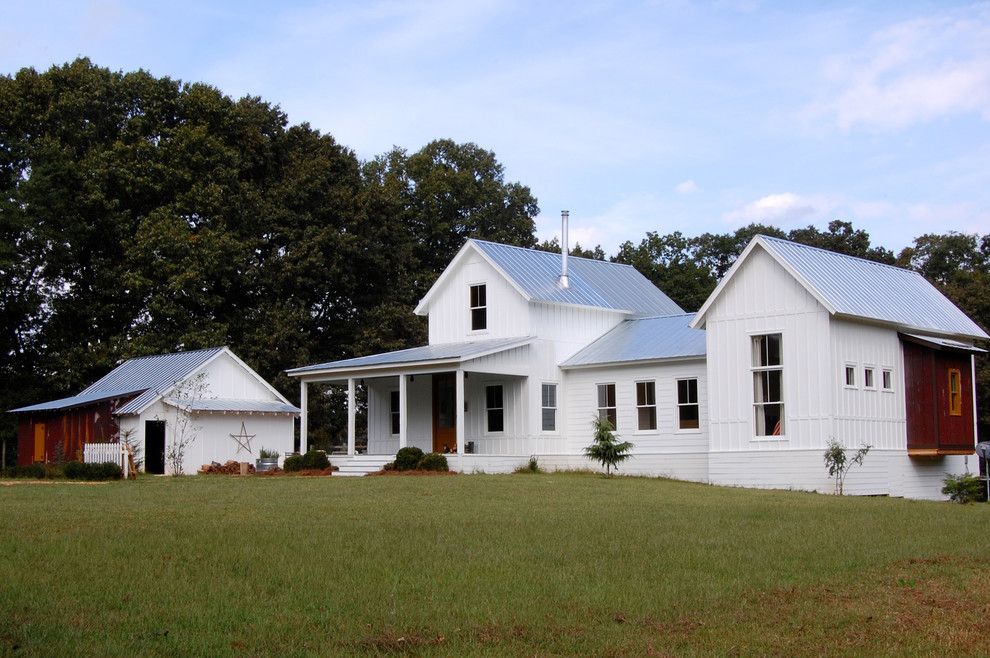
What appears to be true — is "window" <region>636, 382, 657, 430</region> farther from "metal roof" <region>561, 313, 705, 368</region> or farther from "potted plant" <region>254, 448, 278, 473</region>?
"potted plant" <region>254, 448, 278, 473</region>

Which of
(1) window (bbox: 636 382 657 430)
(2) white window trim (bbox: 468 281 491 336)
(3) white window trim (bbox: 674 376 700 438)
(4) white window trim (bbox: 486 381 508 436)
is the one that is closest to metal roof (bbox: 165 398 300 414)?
(2) white window trim (bbox: 468 281 491 336)

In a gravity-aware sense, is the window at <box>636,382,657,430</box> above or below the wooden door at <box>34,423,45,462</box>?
above

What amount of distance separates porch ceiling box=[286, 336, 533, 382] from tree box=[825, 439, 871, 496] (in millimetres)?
10116

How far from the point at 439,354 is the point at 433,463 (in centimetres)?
Answer: 391

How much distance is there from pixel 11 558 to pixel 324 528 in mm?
4309

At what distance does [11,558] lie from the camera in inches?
486

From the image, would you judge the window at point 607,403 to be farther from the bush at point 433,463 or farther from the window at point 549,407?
the bush at point 433,463

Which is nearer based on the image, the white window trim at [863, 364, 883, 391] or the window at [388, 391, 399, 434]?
the white window trim at [863, 364, 883, 391]

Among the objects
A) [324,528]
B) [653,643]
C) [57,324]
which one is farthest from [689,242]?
[653,643]

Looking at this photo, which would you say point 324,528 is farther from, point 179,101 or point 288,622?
point 179,101

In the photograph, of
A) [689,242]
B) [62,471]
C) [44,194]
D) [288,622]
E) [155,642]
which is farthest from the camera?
[689,242]

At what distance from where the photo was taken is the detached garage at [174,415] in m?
37.9

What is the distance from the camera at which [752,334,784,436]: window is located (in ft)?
96.1

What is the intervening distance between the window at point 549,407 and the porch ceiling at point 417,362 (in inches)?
75.1
